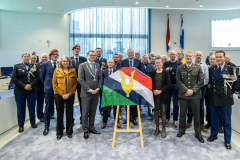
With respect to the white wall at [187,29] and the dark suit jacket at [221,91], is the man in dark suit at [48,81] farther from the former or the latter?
the white wall at [187,29]

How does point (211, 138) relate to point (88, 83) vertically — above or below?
below

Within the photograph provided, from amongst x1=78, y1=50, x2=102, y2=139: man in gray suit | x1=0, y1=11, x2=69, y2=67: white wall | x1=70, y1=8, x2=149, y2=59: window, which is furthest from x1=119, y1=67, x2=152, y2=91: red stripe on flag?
x1=0, y1=11, x2=69, y2=67: white wall

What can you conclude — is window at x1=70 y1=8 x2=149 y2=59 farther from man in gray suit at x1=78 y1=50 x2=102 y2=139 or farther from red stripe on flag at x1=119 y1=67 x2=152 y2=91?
red stripe on flag at x1=119 y1=67 x2=152 y2=91

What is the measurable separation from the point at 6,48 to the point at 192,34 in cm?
1041

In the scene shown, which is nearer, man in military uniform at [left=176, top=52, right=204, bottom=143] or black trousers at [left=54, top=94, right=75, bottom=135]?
man in military uniform at [left=176, top=52, right=204, bottom=143]

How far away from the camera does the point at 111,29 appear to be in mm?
9305

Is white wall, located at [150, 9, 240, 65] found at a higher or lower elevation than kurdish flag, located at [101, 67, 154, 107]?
higher

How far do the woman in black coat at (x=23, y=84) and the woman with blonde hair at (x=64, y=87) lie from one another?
2.61 ft

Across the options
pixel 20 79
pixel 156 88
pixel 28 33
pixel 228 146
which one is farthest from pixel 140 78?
pixel 28 33

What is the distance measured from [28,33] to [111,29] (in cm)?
459

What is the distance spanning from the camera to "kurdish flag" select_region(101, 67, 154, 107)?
2.64m

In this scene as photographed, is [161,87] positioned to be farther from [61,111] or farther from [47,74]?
[47,74]

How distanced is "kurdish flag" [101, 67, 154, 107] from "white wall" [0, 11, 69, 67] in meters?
7.58

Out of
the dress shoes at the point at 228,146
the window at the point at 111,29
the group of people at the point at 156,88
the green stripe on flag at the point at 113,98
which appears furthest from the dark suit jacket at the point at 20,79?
Result: the window at the point at 111,29
